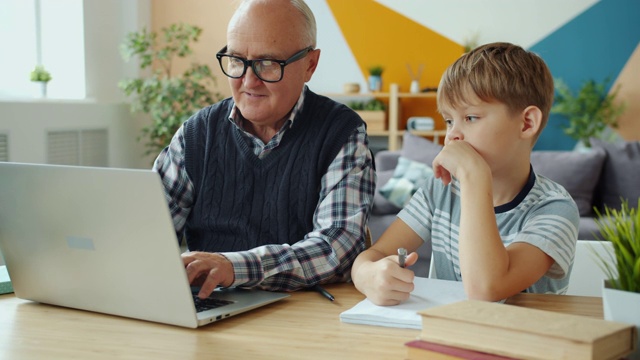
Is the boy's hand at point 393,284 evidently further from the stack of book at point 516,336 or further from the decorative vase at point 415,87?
the decorative vase at point 415,87

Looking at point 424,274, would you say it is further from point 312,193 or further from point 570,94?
point 570,94

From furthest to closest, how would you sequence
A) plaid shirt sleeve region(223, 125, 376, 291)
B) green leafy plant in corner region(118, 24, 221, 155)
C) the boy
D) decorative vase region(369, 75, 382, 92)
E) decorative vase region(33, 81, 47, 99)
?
decorative vase region(369, 75, 382, 92) < green leafy plant in corner region(118, 24, 221, 155) < decorative vase region(33, 81, 47, 99) < plaid shirt sleeve region(223, 125, 376, 291) < the boy

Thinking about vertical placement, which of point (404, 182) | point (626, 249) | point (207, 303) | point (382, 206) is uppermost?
point (626, 249)

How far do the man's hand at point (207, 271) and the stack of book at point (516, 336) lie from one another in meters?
0.46

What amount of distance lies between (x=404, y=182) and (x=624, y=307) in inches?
139

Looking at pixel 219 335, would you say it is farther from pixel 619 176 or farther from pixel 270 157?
pixel 619 176

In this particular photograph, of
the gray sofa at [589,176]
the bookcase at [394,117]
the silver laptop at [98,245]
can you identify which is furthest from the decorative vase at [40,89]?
the silver laptop at [98,245]

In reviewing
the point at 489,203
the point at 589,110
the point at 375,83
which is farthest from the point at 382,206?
the point at 489,203

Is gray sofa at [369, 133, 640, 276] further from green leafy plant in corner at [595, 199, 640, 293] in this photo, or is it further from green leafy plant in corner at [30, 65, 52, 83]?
green leafy plant in corner at [595, 199, 640, 293]

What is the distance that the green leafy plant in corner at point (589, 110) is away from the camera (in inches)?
236

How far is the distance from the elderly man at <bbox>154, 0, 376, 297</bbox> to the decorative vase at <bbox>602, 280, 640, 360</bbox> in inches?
27.8

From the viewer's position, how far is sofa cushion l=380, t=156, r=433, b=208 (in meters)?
4.37

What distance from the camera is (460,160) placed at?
137cm

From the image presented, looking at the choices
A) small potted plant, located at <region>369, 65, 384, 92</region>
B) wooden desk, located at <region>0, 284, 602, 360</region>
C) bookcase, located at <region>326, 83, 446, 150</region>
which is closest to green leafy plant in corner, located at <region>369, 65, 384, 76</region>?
small potted plant, located at <region>369, 65, 384, 92</region>
